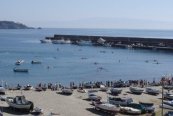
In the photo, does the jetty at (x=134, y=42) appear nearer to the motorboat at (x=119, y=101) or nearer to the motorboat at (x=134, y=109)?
the motorboat at (x=119, y=101)

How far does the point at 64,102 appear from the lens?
44281 millimetres

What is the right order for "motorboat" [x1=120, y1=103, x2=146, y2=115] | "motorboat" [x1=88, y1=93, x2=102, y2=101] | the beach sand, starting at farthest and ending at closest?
"motorboat" [x1=88, y1=93, x2=102, y2=101]
"motorboat" [x1=120, y1=103, x2=146, y2=115]
the beach sand

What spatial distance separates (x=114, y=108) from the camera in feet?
128

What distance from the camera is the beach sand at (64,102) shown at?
39.3 m

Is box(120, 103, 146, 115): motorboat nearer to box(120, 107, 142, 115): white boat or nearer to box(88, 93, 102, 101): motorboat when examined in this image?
box(120, 107, 142, 115): white boat

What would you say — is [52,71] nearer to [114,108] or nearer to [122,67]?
[122,67]

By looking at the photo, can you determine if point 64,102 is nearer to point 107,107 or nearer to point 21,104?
point 107,107

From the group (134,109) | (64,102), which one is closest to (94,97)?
(64,102)

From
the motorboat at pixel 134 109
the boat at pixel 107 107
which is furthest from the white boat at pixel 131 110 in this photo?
the boat at pixel 107 107

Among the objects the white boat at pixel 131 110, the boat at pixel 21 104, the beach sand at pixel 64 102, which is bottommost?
the beach sand at pixel 64 102

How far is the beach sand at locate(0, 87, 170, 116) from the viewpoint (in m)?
39.3

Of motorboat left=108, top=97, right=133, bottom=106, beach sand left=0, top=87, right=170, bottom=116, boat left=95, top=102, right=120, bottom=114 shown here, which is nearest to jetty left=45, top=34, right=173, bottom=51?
beach sand left=0, top=87, right=170, bottom=116

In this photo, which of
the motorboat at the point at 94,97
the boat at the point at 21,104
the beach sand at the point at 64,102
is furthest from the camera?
the motorboat at the point at 94,97

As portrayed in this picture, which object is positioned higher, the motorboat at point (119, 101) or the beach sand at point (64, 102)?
the motorboat at point (119, 101)
